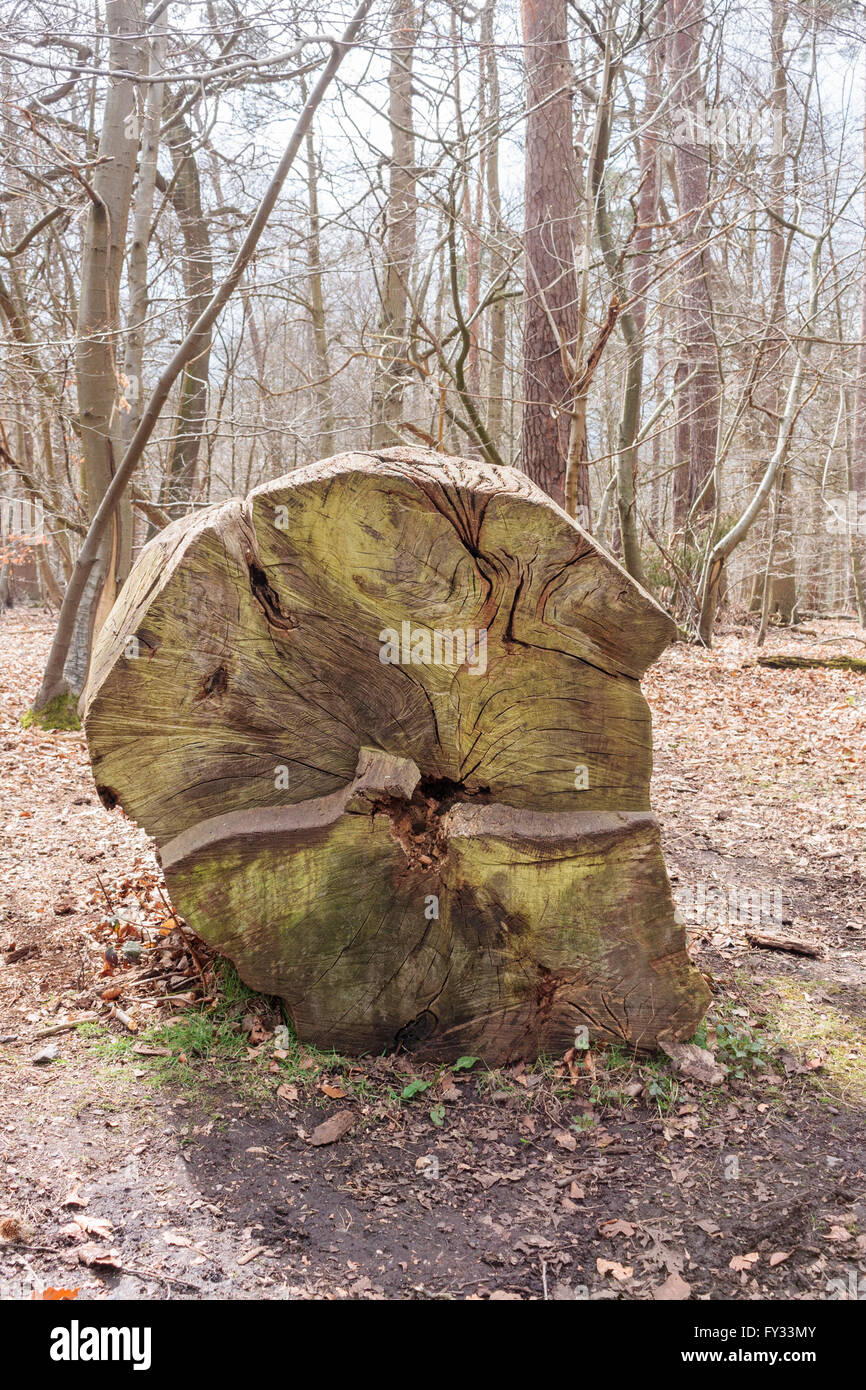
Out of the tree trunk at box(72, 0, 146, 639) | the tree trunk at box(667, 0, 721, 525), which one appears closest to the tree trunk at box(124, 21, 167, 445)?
the tree trunk at box(72, 0, 146, 639)

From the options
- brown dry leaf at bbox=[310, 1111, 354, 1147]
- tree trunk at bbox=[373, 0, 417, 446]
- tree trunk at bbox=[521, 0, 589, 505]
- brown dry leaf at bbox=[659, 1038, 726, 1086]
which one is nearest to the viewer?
brown dry leaf at bbox=[310, 1111, 354, 1147]

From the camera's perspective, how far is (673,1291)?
2.08 metres

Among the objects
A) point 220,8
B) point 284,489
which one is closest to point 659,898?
point 284,489

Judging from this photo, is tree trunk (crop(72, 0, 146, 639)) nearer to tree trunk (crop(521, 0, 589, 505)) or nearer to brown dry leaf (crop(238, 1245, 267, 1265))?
tree trunk (crop(521, 0, 589, 505))

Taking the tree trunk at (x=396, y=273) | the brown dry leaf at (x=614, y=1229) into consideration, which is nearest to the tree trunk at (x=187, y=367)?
the tree trunk at (x=396, y=273)

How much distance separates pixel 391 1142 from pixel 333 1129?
17cm

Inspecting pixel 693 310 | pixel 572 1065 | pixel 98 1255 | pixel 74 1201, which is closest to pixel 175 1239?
pixel 98 1255

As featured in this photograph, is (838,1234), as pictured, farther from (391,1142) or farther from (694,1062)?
(391,1142)

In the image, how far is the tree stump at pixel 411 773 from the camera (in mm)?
Answer: 2756

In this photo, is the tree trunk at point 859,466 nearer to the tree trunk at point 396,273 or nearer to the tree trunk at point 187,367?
the tree trunk at point 396,273

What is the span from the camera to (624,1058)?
289cm

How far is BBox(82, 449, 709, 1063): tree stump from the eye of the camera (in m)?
2.76

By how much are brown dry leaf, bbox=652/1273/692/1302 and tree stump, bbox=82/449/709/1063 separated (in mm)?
862

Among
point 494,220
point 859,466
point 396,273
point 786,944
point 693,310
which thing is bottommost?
point 786,944
